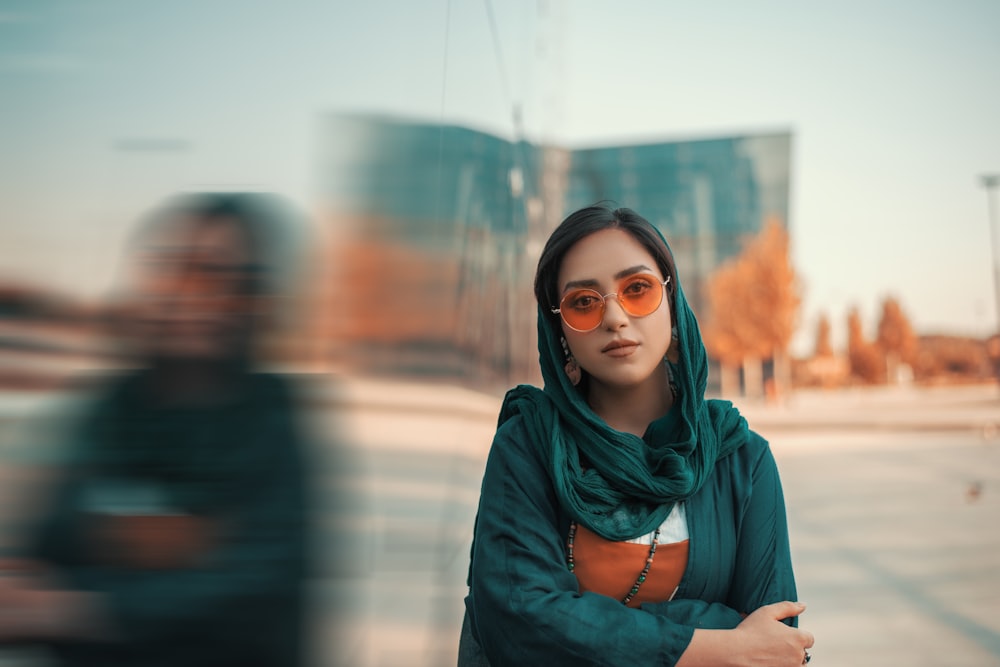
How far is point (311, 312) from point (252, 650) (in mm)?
324

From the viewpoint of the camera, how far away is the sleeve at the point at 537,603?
3.72ft

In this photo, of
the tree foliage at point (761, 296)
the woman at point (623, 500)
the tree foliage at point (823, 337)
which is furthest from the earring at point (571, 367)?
the tree foliage at point (823, 337)

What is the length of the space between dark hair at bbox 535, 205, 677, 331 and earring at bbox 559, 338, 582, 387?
0.07 meters

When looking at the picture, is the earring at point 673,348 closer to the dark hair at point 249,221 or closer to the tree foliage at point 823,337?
the dark hair at point 249,221

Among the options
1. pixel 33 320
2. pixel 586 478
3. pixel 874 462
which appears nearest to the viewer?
pixel 33 320

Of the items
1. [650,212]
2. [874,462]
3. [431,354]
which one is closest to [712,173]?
[650,212]

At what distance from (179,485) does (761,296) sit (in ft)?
87.8

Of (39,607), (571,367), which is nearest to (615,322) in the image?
(571,367)

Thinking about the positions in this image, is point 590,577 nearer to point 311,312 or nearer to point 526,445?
point 526,445

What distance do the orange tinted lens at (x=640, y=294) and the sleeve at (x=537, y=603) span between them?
0.91 feet

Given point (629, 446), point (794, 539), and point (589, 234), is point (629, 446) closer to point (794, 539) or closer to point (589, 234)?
point (589, 234)

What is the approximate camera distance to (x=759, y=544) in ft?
4.21

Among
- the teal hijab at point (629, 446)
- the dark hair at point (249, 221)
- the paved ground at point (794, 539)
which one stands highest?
the dark hair at point (249, 221)

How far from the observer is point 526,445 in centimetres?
128
